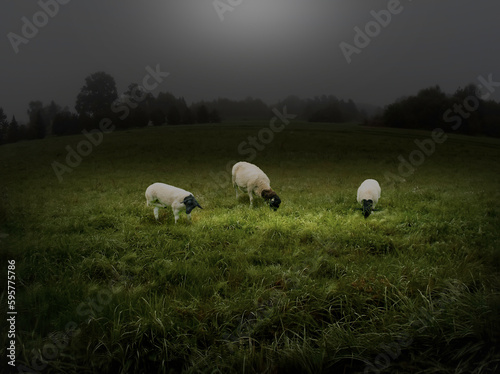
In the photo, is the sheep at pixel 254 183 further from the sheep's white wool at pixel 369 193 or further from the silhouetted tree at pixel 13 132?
the silhouetted tree at pixel 13 132

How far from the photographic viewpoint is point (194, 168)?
24062 millimetres

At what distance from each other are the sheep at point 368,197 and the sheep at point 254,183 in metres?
2.98

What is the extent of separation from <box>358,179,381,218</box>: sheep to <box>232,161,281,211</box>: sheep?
9.79ft

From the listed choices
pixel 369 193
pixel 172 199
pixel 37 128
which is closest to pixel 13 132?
pixel 37 128

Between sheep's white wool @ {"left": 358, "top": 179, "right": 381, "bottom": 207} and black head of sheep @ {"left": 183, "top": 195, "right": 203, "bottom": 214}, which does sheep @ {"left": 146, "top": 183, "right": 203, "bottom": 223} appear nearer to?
black head of sheep @ {"left": 183, "top": 195, "right": 203, "bottom": 214}

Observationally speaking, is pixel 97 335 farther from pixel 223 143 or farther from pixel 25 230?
pixel 223 143

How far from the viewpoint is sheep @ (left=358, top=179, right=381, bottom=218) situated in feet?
32.2

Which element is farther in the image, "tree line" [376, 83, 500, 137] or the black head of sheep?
"tree line" [376, 83, 500, 137]

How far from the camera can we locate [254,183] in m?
11.7

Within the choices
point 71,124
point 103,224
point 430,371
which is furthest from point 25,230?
point 71,124

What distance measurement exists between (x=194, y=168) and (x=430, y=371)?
72.8 feet

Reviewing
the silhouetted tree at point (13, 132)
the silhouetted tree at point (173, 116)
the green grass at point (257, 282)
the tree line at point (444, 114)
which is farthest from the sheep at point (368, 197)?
the silhouetted tree at point (173, 116)

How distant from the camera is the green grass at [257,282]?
11.6ft

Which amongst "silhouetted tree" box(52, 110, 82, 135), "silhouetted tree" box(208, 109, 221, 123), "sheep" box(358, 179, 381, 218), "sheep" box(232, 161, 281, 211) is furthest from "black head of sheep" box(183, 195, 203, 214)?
"silhouetted tree" box(208, 109, 221, 123)
